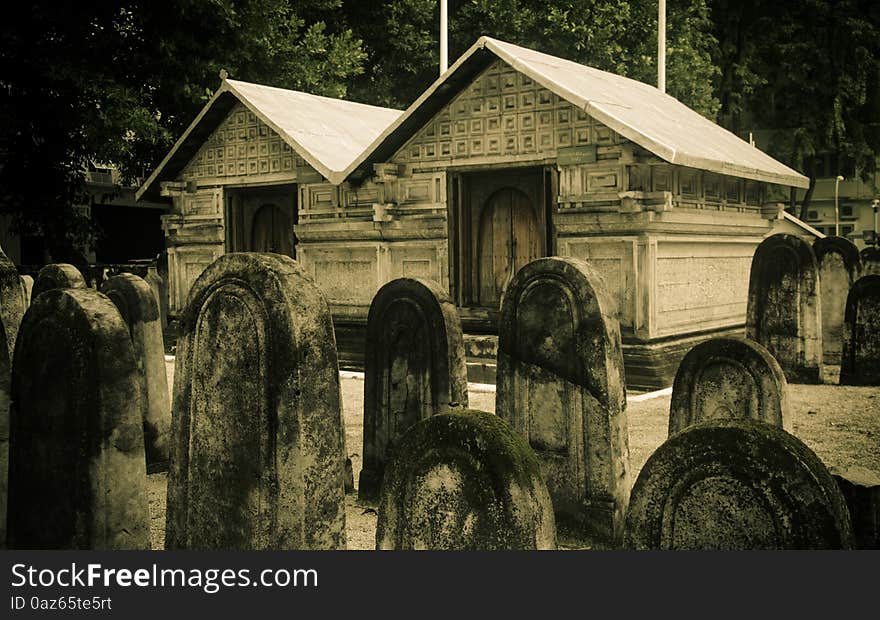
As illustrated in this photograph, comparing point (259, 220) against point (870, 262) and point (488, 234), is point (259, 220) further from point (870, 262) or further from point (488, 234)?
point (870, 262)

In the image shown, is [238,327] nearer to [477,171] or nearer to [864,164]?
[477,171]

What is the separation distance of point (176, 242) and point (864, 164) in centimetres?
2388

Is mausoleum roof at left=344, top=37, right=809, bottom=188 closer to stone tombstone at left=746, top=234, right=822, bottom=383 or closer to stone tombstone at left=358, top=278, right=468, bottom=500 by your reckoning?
stone tombstone at left=746, top=234, right=822, bottom=383

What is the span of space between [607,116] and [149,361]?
20.6 ft

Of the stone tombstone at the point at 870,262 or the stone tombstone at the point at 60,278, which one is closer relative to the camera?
the stone tombstone at the point at 60,278

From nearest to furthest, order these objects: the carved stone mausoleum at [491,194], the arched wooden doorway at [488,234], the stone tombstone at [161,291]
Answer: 1. the carved stone mausoleum at [491,194]
2. the arched wooden doorway at [488,234]
3. the stone tombstone at [161,291]

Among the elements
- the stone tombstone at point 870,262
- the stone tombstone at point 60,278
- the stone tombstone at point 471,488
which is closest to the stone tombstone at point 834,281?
the stone tombstone at point 870,262

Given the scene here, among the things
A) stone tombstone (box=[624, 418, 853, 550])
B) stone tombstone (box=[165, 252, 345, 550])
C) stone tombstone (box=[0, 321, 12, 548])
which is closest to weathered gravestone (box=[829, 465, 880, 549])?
stone tombstone (box=[624, 418, 853, 550])

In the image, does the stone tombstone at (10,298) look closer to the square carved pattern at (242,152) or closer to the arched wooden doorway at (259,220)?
the square carved pattern at (242,152)

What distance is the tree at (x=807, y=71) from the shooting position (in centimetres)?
2808

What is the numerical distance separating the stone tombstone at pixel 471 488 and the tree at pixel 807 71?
2715 centimetres

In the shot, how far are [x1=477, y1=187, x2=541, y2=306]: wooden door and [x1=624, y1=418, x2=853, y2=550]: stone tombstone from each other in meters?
9.35

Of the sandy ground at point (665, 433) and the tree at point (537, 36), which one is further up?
the tree at point (537, 36)

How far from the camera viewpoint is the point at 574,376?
18.4 feet
